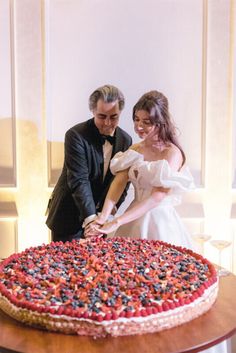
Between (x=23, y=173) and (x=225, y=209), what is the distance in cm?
146

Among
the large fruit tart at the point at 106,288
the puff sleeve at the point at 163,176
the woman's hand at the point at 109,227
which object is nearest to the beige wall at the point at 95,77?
the puff sleeve at the point at 163,176

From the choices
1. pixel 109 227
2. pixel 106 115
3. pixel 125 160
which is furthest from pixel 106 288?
pixel 106 115

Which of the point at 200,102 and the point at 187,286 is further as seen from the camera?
the point at 200,102

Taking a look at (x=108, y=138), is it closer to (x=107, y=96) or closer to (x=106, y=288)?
(x=107, y=96)

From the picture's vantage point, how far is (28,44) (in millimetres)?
3115

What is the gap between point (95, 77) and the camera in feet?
10.4

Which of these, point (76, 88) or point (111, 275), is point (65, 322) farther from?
point (76, 88)

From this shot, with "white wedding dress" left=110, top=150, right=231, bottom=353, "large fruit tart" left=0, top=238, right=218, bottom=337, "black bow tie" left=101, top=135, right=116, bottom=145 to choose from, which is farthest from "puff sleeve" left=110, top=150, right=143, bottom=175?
"large fruit tart" left=0, top=238, right=218, bottom=337

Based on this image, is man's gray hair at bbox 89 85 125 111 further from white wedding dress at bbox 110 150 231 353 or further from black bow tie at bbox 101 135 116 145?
white wedding dress at bbox 110 150 231 353

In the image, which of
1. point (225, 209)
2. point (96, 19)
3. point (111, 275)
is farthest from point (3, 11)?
point (111, 275)

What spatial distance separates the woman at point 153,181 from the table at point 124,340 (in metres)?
0.91

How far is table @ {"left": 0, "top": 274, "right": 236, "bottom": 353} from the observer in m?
1.20

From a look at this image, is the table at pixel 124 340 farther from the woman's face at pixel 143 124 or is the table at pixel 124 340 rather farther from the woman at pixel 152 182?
the woman's face at pixel 143 124

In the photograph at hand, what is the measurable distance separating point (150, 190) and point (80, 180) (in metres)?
0.43
